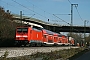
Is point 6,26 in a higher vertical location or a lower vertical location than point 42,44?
higher

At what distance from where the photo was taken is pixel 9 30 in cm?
5778

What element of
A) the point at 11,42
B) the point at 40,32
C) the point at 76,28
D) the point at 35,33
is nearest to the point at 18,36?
the point at 35,33

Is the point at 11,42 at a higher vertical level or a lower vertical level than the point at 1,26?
lower

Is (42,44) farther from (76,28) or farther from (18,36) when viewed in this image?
(76,28)

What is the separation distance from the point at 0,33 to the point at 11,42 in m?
3.19

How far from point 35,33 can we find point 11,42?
408 inches

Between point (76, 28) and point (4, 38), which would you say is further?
point (76, 28)

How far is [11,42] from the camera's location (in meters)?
55.6

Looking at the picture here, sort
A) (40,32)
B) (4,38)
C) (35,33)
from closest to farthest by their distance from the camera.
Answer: (35,33) → (40,32) → (4,38)

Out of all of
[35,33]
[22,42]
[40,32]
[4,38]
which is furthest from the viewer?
[4,38]

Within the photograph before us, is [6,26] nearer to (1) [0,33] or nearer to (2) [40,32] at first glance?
(1) [0,33]

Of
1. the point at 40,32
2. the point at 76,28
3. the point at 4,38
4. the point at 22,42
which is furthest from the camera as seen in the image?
the point at 76,28

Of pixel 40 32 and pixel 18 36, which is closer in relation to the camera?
pixel 18 36

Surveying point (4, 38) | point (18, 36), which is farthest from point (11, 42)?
point (18, 36)
